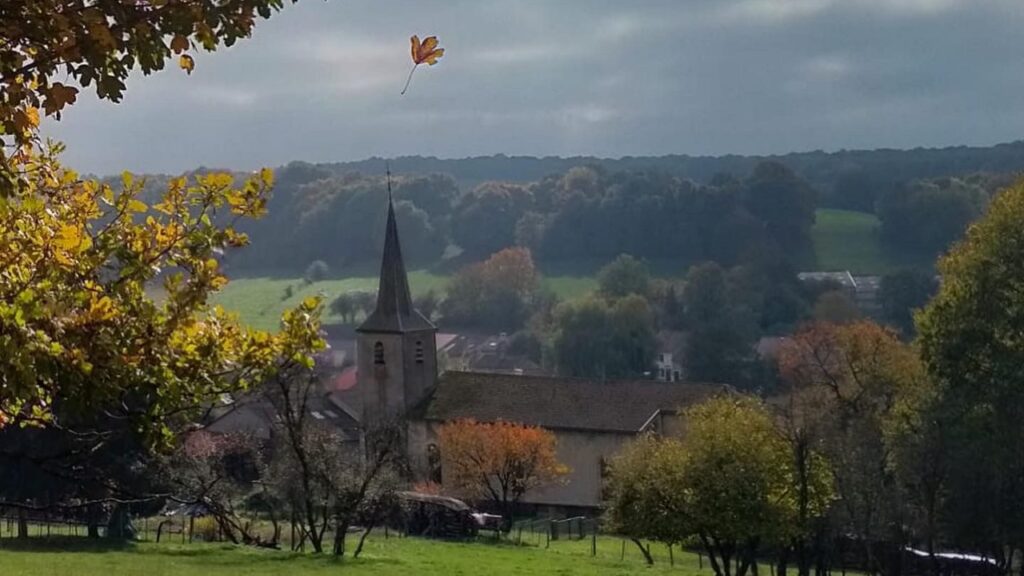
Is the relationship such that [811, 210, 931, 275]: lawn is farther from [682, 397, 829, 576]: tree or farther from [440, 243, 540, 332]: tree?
[682, 397, 829, 576]: tree

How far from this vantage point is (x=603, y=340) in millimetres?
86000

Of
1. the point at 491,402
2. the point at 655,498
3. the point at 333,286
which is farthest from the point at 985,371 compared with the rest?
the point at 333,286

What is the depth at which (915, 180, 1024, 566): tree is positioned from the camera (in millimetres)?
28484

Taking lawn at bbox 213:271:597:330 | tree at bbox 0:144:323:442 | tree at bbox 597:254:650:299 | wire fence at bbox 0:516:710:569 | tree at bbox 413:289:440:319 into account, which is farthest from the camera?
tree at bbox 413:289:440:319

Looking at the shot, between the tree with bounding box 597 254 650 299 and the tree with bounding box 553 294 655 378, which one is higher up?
the tree with bounding box 597 254 650 299

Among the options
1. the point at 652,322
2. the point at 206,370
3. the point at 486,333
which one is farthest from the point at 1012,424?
the point at 486,333

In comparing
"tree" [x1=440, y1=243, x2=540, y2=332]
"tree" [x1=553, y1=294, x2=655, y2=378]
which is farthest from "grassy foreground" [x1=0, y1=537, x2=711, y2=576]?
"tree" [x1=440, y1=243, x2=540, y2=332]

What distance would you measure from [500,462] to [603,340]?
38940 mm

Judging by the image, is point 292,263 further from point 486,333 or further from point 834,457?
point 834,457

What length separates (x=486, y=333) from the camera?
108 meters

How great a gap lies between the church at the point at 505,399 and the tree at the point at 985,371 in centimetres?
1969

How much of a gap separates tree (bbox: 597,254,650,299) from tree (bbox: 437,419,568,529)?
47.9 metres

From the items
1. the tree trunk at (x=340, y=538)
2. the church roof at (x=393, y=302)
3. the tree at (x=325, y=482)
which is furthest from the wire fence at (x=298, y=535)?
the church roof at (x=393, y=302)

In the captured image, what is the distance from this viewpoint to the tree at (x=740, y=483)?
26.3 m
